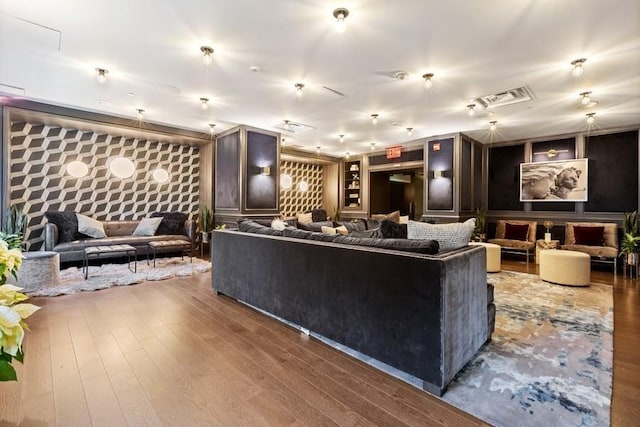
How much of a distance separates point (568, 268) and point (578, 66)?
107 inches

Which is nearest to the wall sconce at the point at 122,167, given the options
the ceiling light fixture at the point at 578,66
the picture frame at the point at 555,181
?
the ceiling light fixture at the point at 578,66

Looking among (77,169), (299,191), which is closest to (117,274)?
(77,169)

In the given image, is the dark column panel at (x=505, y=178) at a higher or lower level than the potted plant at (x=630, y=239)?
higher

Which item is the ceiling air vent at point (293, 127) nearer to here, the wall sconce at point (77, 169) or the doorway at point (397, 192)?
the doorway at point (397, 192)

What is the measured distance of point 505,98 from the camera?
441cm

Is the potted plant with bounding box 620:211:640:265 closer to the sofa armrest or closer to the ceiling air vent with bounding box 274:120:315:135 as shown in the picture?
the ceiling air vent with bounding box 274:120:315:135

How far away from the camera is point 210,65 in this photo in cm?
349

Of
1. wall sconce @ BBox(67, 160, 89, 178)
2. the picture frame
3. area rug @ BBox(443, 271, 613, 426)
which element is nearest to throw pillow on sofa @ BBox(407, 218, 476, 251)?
area rug @ BBox(443, 271, 613, 426)

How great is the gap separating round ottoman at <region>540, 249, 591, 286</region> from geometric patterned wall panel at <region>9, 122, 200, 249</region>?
7.28 meters

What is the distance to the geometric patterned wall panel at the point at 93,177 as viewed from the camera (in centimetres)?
529

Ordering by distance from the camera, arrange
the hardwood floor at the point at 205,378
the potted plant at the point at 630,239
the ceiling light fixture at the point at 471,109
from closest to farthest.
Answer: the hardwood floor at the point at 205,378 → the ceiling light fixture at the point at 471,109 → the potted plant at the point at 630,239

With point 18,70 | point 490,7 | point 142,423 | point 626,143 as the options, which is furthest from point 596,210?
point 18,70

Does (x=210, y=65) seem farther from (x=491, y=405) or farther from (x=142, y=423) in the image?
(x=491, y=405)

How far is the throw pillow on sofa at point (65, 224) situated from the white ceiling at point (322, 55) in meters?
1.96
